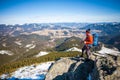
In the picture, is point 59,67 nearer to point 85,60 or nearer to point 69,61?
point 69,61

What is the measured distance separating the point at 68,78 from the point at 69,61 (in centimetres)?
382

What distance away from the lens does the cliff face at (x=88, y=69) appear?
1620 cm

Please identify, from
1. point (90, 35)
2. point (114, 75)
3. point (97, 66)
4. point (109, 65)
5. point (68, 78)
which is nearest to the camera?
point (114, 75)

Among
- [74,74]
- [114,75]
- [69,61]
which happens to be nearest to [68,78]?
[74,74]

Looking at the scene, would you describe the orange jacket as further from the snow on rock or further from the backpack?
the snow on rock

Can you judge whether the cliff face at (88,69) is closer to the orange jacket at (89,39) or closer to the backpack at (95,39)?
the backpack at (95,39)

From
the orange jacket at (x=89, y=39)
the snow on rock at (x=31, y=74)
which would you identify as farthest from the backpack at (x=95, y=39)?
the snow on rock at (x=31, y=74)

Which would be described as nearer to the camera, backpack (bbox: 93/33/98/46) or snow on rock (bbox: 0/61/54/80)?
backpack (bbox: 93/33/98/46)

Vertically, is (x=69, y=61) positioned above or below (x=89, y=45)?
below

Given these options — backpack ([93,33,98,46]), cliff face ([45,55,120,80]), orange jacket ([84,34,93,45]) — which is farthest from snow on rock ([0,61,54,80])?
backpack ([93,33,98,46])

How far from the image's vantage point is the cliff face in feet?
53.2

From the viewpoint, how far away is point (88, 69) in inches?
887

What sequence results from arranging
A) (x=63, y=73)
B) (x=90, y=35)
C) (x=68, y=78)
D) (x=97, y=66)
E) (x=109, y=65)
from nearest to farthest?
1. (x=109, y=65)
2. (x=97, y=66)
3. (x=90, y=35)
4. (x=68, y=78)
5. (x=63, y=73)

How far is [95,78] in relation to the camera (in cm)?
1744
